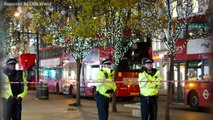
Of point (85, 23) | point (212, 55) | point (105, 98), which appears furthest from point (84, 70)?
point (212, 55)

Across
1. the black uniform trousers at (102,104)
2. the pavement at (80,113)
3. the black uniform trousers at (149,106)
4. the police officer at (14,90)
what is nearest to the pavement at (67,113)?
the pavement at (80,113)

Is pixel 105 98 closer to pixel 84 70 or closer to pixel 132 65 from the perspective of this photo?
pixel 132 65

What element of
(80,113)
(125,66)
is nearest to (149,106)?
(80,113)

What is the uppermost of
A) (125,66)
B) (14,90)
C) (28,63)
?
(28,63)

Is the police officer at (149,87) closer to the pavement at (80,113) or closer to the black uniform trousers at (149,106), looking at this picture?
the black uniform trousers at (149,106)

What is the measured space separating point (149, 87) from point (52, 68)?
2397cm

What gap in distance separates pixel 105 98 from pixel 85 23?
315 inches

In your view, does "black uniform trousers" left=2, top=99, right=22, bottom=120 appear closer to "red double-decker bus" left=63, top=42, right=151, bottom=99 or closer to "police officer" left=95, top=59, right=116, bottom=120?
"police officer" left=95, top=59, right=116, bottom=120

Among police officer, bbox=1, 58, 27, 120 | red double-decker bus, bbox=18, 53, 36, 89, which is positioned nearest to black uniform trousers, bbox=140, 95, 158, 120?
police officer, bbox=1, 58, 27, 120

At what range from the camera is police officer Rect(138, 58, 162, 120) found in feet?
29.8

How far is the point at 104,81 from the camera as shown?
945 cm

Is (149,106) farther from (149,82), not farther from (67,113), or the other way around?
(67,113)

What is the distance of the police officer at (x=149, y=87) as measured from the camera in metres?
9.09

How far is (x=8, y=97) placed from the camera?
26.5ft
